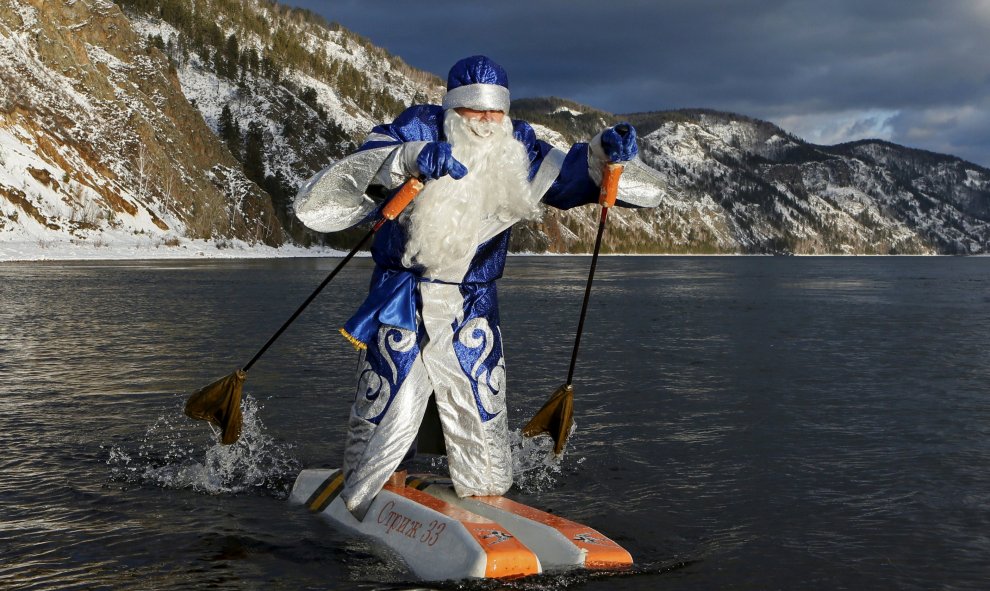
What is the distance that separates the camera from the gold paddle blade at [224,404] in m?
7.22

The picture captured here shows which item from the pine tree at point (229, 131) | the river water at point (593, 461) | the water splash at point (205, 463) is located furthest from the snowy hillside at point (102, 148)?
the water splash at point (205, 463)

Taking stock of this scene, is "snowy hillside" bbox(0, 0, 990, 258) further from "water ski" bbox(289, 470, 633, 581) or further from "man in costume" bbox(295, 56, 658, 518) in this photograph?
"water ski" bbox(289, 470, 633, 581)

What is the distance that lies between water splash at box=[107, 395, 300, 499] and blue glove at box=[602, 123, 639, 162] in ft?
12.6

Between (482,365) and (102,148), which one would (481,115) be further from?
(102,148)

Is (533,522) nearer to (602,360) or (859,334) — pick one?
(602,360)

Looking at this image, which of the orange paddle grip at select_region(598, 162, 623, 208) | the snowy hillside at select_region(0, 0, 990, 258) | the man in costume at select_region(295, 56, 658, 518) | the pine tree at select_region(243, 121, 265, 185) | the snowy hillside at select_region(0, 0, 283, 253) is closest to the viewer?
the orange paddle grip at select_region(598, 162, 623, 208)

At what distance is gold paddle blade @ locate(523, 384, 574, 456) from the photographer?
6.70 meters

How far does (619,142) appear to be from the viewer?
584cm

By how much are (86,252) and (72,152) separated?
42.0ft

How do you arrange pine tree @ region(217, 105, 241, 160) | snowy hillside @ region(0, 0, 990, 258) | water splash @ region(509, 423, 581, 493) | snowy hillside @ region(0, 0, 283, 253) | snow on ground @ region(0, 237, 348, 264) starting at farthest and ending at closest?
pine tree @ region(217, 105, 241, 160) < snowy hillside @ region(0, 0, 990, 258) < snowy hillside @ region(0, 0, 283, 253) < snow on ground @ region(0, 237, 348, 264) < water splash @ region(509, 423, 581, 493)

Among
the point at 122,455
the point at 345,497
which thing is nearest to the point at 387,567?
the point at 345,497

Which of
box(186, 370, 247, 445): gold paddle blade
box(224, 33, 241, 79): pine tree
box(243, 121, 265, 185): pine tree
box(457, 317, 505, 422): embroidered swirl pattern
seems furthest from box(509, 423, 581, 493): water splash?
box(224, 33, 241, 79): pine tree

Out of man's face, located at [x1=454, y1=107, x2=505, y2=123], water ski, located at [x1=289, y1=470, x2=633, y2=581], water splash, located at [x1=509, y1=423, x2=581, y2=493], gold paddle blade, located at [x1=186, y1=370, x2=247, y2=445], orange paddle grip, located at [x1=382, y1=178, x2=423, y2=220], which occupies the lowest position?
water splash, located at [x1=509, y1=423, x2=581, y2=493]

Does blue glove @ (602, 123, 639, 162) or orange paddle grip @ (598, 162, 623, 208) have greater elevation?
blue glove @ (602, 123, 639, 162)
